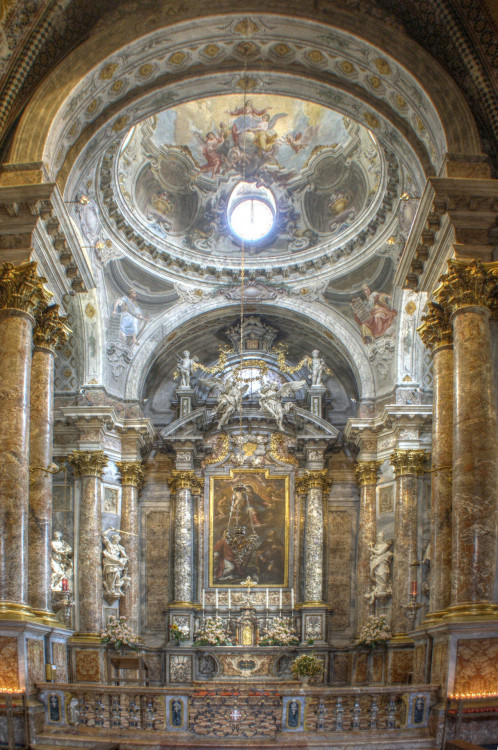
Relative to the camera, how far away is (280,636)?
2361 centimetres

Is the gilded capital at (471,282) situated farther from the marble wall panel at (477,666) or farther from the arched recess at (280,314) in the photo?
the arched recess at (280,314)

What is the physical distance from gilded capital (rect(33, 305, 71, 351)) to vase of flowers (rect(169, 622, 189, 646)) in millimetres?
10181

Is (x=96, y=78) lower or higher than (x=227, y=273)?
higher

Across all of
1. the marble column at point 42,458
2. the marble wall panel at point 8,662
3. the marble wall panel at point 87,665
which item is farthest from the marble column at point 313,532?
the marble wall panel at point 8,662

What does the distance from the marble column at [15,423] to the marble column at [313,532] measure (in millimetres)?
11392

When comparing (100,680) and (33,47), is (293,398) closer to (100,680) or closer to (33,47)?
(100,680)

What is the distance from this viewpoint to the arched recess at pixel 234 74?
52.6 feet

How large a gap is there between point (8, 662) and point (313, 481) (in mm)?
13004

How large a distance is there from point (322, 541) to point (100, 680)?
7247mm

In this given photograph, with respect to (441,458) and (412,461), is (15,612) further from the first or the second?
(412,461)

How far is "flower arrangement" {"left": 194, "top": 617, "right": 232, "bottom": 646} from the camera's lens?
23.6 meters

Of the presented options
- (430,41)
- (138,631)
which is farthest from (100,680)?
(430,41)

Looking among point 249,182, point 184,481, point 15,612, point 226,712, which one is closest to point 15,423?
point 15,612

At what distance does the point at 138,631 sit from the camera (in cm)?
2369
